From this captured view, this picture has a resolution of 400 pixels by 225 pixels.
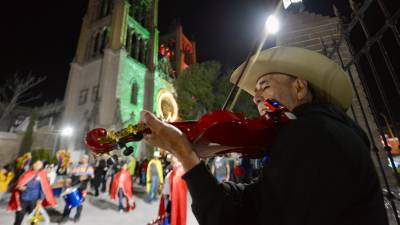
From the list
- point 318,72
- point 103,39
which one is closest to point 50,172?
point 318,72

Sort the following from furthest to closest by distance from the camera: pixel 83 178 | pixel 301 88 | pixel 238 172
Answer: pixel 238 172
pixel 83 178
pixel 301 88

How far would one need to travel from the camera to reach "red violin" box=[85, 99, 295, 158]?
1282 mm

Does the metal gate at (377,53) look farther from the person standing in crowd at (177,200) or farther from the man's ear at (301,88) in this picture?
the person standing in crowd at (177,200)

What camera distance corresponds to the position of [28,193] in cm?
639

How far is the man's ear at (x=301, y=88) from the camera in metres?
1.53

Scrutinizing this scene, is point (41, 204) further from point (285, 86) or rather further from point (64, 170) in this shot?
point (64, 170)

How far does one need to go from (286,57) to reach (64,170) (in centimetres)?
1758

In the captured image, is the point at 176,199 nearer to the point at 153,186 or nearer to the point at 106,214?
the point at 106,214

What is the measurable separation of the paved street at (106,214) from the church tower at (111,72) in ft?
47.3

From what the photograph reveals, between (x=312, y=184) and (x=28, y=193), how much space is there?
26.1 feet

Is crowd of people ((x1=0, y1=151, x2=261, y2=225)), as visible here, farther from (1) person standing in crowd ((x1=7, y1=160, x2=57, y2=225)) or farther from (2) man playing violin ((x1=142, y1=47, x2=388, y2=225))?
(2) man playing violin ((x1=142, y1=47, x2=388, y2=225))

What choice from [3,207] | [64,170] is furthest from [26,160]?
[64,170]

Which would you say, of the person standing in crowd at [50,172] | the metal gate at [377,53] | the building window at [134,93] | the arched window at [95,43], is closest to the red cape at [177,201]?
the metal gate at [377,53]

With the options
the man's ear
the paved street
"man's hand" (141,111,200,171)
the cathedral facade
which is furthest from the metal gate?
the cathedral facade
